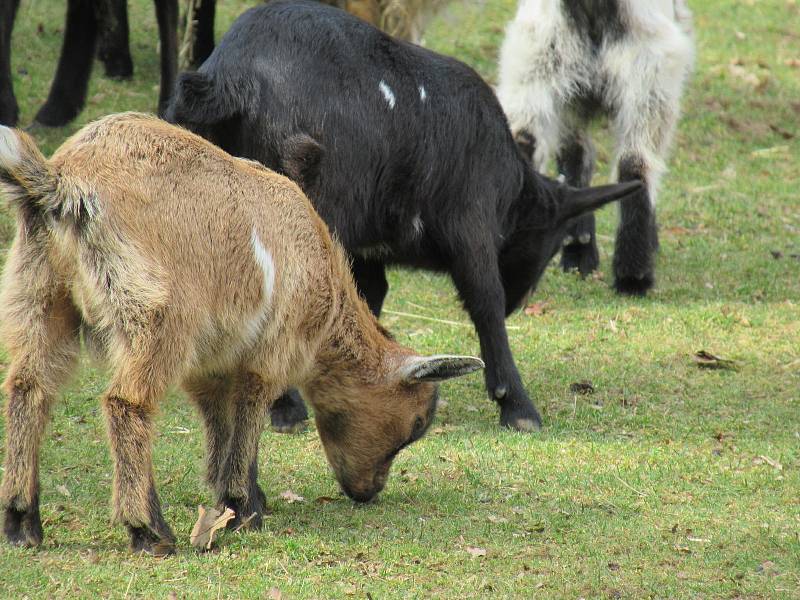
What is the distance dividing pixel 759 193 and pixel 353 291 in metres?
7.23

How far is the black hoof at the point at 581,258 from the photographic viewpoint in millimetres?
9359

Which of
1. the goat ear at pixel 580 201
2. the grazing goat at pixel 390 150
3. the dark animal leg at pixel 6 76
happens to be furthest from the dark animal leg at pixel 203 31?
the goat ear at pixel 580 201

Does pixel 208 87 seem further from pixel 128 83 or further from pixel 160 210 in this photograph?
pixel 128 83

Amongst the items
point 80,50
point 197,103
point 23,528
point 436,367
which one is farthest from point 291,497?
point 80,50

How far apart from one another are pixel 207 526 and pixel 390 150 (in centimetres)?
224

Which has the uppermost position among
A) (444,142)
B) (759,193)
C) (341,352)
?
(444,142)

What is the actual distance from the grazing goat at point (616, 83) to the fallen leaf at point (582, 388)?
1.88 m

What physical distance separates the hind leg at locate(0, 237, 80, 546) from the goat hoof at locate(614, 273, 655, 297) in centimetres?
537

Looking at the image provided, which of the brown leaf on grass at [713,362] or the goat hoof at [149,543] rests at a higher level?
the goat hoof at [149,543]

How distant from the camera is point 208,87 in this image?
546 cm

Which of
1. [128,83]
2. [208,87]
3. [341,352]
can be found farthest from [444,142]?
[128,83]

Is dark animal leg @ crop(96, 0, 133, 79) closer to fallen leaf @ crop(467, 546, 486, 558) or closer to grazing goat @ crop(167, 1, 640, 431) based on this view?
grazing goat @ crop(167, 1, 640, 431)

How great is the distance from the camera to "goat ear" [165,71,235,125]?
213 inches

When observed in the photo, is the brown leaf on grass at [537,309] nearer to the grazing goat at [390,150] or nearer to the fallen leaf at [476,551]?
the grazing goat at [390,150]
